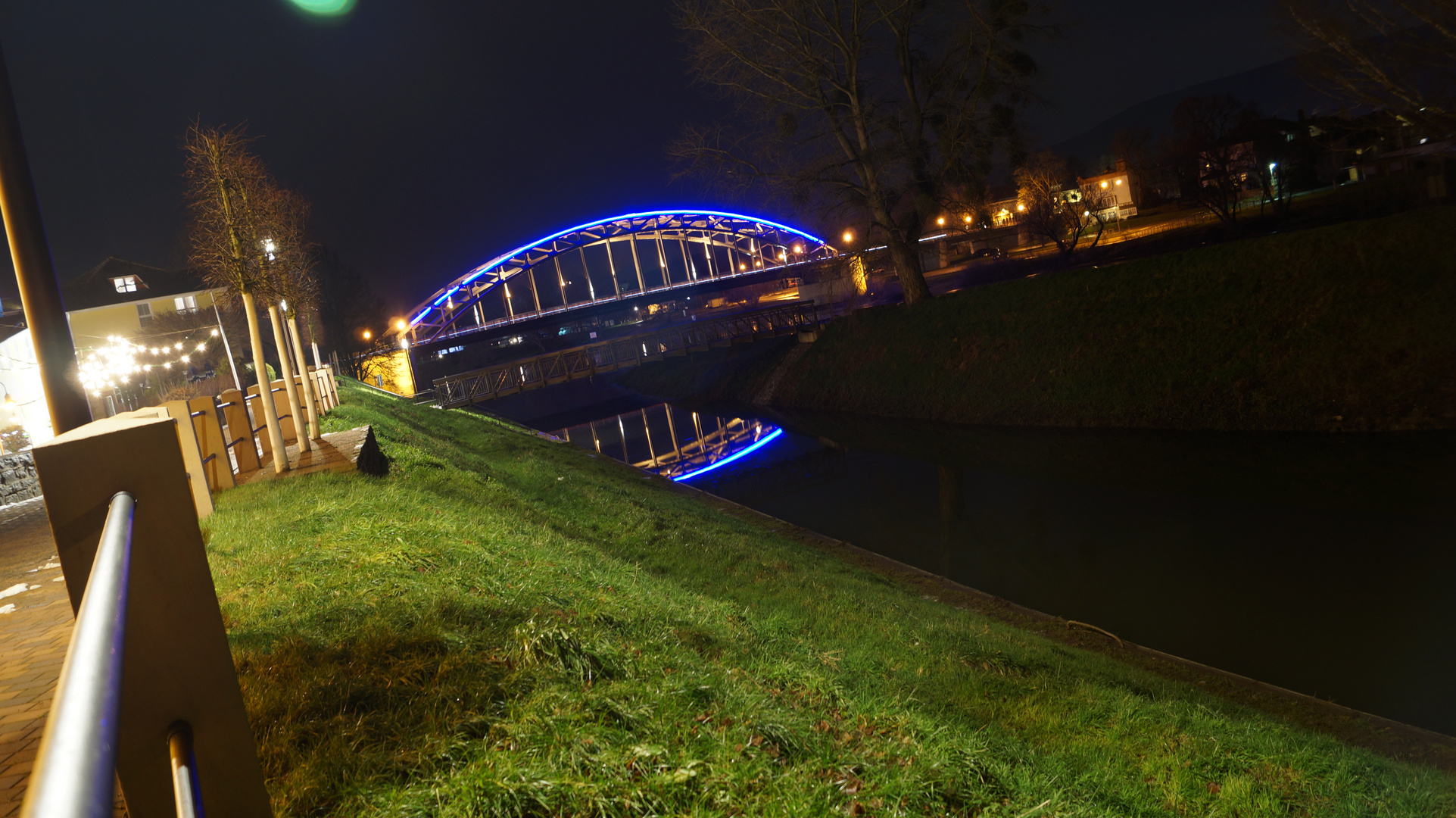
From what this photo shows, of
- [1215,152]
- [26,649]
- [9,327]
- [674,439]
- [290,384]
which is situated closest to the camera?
[26,649]

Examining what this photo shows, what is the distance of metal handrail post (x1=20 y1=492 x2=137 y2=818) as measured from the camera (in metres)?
0.65

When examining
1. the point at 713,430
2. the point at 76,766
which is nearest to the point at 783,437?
the point at 713,430

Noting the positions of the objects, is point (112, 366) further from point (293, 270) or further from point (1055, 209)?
A: point (1055, 209)

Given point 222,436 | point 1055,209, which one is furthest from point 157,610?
point 1055,209

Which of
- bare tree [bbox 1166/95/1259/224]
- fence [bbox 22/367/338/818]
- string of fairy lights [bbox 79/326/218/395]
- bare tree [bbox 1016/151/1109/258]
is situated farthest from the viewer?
bare tree [bbox 1016/151/1109/258]

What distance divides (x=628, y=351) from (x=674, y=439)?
26356 mm

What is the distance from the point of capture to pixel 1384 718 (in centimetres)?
649

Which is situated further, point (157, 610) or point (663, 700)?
point (663, 700)

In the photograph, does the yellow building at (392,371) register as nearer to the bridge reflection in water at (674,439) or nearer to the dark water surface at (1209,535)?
the bridge reflection in water at (674,439)

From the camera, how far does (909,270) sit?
87.0 feet

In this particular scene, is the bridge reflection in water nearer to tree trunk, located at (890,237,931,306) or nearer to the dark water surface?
the dark water surface

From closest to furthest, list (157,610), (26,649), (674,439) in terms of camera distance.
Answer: (157,610), (26,649), (674,439)

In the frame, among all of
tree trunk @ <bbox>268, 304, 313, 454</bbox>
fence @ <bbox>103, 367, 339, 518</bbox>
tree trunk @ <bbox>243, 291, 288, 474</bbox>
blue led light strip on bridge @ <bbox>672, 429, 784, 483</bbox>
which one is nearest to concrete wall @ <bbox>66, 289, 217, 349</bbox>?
blue led light strip on bridge @ <bbox>672, 429, 784, 483</bbox>

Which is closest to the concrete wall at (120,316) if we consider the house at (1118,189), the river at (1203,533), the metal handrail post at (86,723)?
the river at (1203,533)
